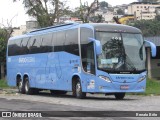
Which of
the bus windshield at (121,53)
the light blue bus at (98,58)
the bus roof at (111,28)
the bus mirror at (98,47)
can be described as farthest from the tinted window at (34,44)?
the bus mirror at (98,47)

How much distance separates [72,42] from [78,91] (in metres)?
2.41

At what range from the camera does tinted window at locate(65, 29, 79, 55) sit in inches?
875

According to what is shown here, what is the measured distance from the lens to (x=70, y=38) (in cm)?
2281

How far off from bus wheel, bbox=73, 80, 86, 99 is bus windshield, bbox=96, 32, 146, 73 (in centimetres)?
185

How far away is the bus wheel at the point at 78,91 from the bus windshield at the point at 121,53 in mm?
1854

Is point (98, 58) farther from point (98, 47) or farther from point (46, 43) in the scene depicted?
point (46, 43)

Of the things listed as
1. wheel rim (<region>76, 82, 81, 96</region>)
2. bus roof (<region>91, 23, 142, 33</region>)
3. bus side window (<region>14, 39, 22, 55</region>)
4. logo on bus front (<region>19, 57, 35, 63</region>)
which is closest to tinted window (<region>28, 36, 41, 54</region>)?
logo on bus front (<region>19, 57, 35, 63</region>)

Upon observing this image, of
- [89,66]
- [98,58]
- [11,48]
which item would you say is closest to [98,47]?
[98,58]

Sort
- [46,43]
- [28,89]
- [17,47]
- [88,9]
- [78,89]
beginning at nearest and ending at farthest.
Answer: [78,89], [46,43], [28,89], [17,47], [88,9]

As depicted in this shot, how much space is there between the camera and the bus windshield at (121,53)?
68.8ft

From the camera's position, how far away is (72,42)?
887 inches

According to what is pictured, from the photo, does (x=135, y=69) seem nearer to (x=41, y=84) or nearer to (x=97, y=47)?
(x=97, y=47)

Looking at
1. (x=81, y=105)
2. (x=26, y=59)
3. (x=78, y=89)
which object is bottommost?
(x=78, y=89)

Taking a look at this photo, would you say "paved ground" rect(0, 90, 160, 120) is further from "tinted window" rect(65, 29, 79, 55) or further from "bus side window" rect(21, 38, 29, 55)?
"bus side window" rect(21, 38, 29, 55)
